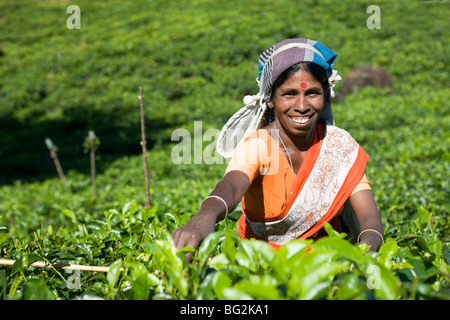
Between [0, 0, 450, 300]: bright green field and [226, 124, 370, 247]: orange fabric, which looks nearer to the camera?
[0, 0, 450, 300]: bright green field

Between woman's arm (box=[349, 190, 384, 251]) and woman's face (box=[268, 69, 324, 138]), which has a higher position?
woman's face (box=[268, 69, 324, 138])

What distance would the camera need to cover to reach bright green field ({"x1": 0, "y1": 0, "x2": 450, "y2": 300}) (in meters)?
1.06

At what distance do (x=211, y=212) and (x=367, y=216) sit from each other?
736 mm

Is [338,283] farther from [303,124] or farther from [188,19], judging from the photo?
[188,19]

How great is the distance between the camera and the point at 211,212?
1349 mm

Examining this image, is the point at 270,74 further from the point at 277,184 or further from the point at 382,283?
the point at 382,283

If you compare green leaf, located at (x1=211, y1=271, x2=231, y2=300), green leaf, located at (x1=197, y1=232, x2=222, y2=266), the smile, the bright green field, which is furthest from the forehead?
green leaf, located at (x1=211, y1=271, x2=231, y2=300)

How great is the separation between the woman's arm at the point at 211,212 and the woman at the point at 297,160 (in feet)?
0.03

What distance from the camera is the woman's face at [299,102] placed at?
171cm

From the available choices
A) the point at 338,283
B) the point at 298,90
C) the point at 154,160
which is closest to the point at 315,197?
the point at 298,90

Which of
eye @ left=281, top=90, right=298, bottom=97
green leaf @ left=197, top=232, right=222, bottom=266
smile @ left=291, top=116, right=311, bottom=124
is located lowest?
green leaf @ left=197, top=232, right=222, bottom=266

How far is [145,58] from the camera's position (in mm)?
14523

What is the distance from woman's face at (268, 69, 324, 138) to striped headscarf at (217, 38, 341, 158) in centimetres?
6

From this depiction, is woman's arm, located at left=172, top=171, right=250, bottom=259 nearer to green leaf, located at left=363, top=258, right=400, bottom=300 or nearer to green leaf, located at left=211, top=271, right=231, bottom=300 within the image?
green leaf, located at left=211, top=271, right=231, bottom=300
